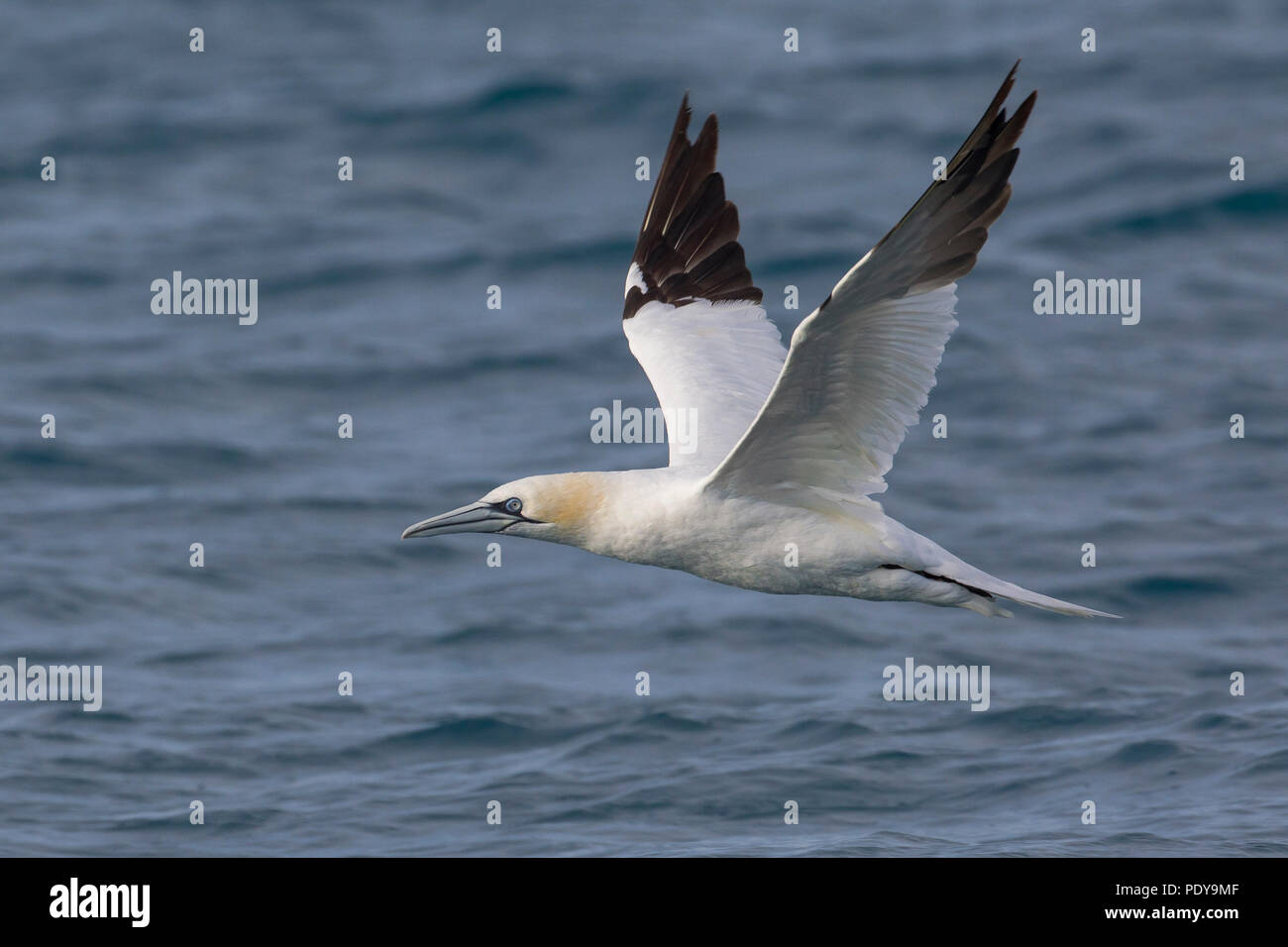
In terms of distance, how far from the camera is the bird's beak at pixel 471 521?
10.3 meters

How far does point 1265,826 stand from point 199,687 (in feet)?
27.6

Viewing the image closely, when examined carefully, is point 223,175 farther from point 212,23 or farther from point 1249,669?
point 1249,669

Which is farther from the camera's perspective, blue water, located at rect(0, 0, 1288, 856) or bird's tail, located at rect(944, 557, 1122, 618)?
blue water, located at rect(0, 0, 1288, 856)

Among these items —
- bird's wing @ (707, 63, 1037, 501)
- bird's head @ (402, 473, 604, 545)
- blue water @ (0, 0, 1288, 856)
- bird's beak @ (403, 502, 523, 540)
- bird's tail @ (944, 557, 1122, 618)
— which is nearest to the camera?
bird's wing @ (707, 63, 1037, 501)

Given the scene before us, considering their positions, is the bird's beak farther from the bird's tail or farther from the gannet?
the bird's tail

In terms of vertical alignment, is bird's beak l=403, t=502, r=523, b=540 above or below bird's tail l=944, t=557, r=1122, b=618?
above

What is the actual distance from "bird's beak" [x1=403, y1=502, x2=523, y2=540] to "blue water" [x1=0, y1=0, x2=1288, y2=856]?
10.1 ft

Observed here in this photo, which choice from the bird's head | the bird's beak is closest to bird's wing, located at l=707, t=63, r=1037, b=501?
the bird's head

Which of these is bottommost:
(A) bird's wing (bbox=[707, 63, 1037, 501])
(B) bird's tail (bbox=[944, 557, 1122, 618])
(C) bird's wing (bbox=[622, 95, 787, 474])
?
(B) bird's tail (bbox=[944, 557, 1122, 618])

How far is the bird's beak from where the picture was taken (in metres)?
10.3

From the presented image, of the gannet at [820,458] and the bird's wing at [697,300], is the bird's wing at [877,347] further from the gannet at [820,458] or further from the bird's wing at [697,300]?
the bird's wing at [697,300]

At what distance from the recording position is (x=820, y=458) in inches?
386

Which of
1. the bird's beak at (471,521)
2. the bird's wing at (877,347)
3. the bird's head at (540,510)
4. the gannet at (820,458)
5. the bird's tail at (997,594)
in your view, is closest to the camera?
the bird's wing at (877,347)

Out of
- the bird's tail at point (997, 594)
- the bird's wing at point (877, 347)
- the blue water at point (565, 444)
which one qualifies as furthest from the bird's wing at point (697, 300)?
the blue water at point (565, 444)
